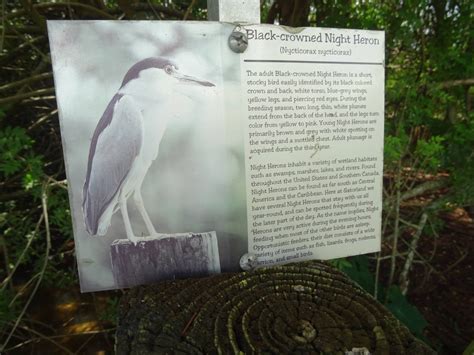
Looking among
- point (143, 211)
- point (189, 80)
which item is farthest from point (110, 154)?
point (189, 80)

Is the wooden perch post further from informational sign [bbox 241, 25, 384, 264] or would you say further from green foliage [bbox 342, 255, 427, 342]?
green foliage [bbox 342, 255, 427, 342]

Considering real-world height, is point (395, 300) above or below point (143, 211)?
below

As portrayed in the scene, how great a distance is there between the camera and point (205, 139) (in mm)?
855

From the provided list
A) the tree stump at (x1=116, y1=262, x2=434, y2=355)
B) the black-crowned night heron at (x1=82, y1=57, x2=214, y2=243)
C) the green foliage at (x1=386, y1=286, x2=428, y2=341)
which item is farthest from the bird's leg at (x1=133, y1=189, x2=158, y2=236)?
the green foliage at (x1=386, y1=286, x2=428, y2=341)

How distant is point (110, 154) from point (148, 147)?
93 millimetres

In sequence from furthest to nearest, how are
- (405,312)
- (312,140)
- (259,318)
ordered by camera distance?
(405,312) < (312,140) < (259,318)

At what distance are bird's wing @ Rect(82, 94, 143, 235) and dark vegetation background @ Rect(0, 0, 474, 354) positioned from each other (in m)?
0.57

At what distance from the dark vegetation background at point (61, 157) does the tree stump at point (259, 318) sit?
2.02 ft

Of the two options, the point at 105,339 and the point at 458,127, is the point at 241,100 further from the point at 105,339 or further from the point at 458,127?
the point at 105,339

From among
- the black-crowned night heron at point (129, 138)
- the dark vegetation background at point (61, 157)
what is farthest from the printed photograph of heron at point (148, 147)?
the dark vegetation background at point (61, 157)

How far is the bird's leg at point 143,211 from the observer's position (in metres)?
0.83

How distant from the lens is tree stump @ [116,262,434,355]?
2.20 ft

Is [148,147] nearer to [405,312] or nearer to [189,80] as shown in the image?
[189,80]

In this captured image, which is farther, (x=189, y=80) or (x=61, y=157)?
(x=61, y=157)
